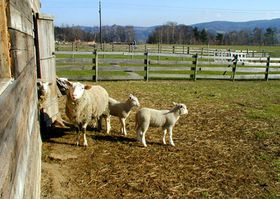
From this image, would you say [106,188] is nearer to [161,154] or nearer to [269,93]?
[161,154]

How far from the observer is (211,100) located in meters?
11.8

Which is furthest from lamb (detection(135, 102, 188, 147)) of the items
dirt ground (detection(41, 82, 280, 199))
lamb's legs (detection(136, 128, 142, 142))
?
dirt ground (detection(41, 82, 280, 199))

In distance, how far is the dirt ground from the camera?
4867 mm

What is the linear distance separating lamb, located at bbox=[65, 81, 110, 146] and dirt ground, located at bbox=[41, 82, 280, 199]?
507mm

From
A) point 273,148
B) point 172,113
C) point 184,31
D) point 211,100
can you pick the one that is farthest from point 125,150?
point 184,31

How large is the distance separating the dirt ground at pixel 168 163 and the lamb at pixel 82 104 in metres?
0.51

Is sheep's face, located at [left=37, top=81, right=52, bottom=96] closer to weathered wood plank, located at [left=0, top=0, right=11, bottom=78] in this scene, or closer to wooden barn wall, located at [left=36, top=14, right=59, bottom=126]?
wooden barn wall, located at [left=36, top=14, right=59, bottom=126]

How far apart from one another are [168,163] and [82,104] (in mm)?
1950

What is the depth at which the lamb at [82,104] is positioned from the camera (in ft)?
20.5

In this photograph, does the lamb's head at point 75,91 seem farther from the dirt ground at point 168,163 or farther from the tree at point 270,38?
the tree at point 270,38

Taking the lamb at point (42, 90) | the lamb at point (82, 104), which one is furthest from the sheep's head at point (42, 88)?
the lamb at point (82, 104)

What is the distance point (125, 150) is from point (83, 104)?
1195 millimetres

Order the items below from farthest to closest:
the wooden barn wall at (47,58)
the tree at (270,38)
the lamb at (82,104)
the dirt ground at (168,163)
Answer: the tree at (270,38) → the wooden barn wall at (47,58) → the lamb at (82,104) → the dirt ground at (168,163)

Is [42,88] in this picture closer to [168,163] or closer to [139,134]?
[139,134]
